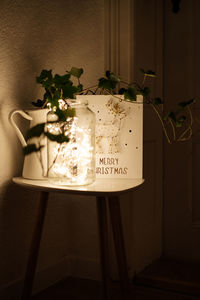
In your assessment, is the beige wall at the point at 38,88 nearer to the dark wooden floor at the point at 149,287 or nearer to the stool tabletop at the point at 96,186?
the dark wooden floor at the point at 149,287

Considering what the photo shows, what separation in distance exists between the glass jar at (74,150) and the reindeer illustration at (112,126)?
0.23ft

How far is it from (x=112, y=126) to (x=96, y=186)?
302mm

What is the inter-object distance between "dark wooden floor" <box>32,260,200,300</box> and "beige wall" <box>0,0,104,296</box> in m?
0.11

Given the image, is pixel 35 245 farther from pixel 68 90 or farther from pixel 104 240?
pixel 68 90

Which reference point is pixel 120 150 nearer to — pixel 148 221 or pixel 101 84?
pixel 101 84

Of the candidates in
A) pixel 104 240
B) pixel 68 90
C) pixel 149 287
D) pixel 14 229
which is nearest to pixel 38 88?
pixel 68 90

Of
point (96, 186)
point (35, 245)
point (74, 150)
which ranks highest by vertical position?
point (74, 150)

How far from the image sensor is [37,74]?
1.84 m

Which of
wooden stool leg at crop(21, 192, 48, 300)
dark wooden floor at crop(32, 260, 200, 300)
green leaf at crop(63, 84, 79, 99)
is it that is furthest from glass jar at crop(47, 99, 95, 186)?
dark wooden floor at crop(32, 260, 200, 300)

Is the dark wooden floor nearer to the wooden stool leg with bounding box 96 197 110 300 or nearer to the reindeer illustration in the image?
the wooden stool leg with bounding box 96 197 110 300

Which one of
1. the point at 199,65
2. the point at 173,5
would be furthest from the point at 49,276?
the point at 173,5

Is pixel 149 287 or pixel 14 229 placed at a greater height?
pixel 14 229

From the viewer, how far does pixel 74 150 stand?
146 cm

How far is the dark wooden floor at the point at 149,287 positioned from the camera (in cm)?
188
